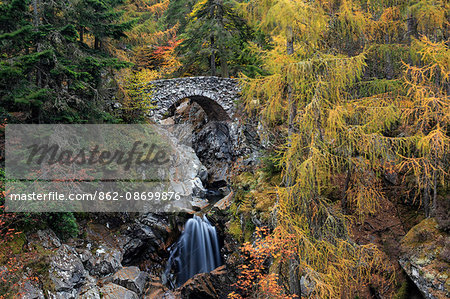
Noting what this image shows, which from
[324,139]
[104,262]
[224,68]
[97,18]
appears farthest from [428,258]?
[224,68]

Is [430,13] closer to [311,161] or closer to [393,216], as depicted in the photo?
[393,216]

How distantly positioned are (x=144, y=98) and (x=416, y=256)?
1187 centimetres

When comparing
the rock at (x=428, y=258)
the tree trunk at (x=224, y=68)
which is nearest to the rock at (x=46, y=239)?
the rock at (x=428, y=258)

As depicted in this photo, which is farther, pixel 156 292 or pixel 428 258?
pixel 156 292

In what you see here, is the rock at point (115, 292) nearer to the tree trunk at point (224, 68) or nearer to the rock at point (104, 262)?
the rock at point (104, 262)

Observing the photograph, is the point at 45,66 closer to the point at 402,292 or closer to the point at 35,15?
the point at 35,15

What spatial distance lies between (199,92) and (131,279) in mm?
10009

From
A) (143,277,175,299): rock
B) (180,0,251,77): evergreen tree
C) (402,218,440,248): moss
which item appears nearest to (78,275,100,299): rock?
(143,277,175,299): rock

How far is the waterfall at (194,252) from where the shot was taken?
405 inches

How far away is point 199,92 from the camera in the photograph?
15.1m

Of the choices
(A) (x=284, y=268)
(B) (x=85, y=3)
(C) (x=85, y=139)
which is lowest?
(A) (x=284, y=268)

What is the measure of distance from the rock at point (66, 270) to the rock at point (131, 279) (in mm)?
995

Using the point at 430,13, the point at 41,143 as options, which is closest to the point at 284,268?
the point at 430,13

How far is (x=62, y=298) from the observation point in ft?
21.4
